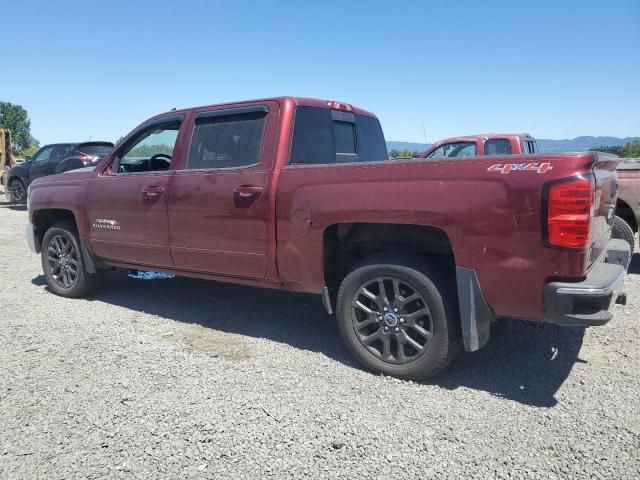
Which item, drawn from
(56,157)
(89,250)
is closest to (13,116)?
(56,157)

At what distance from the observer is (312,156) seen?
4195 mm

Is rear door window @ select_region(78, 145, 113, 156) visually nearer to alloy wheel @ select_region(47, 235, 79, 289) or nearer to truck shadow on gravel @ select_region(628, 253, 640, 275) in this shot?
alloy wheel @ select_region(47, 235, 79, 289)

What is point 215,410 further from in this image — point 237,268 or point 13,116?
point 13,116

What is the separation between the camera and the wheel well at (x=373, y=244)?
136 inches

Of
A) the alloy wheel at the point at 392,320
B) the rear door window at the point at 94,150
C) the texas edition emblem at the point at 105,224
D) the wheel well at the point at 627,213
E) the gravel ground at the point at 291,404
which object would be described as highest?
the rear door window at the point at 94,150

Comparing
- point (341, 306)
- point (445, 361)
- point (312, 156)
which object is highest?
point (312, 156)

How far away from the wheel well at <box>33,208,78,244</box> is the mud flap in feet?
14.7

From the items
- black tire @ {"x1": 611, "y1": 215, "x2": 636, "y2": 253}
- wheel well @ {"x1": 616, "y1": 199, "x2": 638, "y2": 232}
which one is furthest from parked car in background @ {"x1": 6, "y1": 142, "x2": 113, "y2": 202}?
black tire @ {"x1": 611, "y1": 215, "x2": 636, "y2": 253}

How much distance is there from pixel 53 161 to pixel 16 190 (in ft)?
7.95

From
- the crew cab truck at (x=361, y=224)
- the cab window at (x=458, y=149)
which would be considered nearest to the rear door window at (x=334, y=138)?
the crew cab truck at (x=361, y=224)

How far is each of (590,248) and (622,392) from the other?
3.39ft

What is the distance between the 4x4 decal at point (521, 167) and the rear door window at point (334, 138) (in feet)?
5.42

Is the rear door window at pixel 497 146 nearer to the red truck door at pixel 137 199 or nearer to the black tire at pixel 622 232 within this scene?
the black tire at pixel 622 232

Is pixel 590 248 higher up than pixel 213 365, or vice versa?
pixel 590 248
